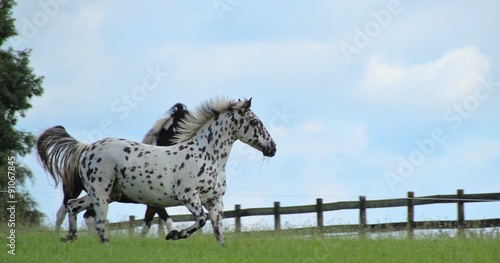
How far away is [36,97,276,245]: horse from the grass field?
0.40 m

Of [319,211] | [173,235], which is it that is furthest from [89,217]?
[319,211]

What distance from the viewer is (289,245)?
1183 cm

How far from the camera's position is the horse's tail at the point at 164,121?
14.0 metres

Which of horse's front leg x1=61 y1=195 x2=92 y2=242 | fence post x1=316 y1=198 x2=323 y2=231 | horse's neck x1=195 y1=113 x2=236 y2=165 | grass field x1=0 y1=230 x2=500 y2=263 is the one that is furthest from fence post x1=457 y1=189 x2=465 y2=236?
horse's front leg x1=61 y1=195 x2=92 y2=242

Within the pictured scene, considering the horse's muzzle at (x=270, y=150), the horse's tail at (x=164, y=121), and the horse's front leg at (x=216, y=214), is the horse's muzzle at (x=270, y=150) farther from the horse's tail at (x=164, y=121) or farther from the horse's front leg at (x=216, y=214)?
the horse's tail at (x=164, y=121)

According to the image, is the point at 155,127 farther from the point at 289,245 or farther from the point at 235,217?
the point at 235,217

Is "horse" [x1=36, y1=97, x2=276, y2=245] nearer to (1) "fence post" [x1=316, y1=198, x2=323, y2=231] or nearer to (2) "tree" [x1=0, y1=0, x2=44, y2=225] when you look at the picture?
(1) "fence post" [x1=316, y1=198, x2=323, y2=231]

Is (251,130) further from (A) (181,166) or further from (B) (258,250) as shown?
(B) (258,250)

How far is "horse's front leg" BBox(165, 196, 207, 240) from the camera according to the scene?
10750 millimetres

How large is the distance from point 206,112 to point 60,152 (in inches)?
98.7

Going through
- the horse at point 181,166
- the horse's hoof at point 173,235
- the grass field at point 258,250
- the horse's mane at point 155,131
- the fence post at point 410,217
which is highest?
the horse's mane at point 155,131

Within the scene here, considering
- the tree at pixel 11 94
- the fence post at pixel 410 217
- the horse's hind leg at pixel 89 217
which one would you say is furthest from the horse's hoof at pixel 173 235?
the tree at pixel 11 94

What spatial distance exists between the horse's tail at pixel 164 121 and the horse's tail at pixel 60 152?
1813 mm

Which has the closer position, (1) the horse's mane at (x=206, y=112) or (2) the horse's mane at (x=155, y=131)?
(1) the horse's mane at (x=206, y=112)
